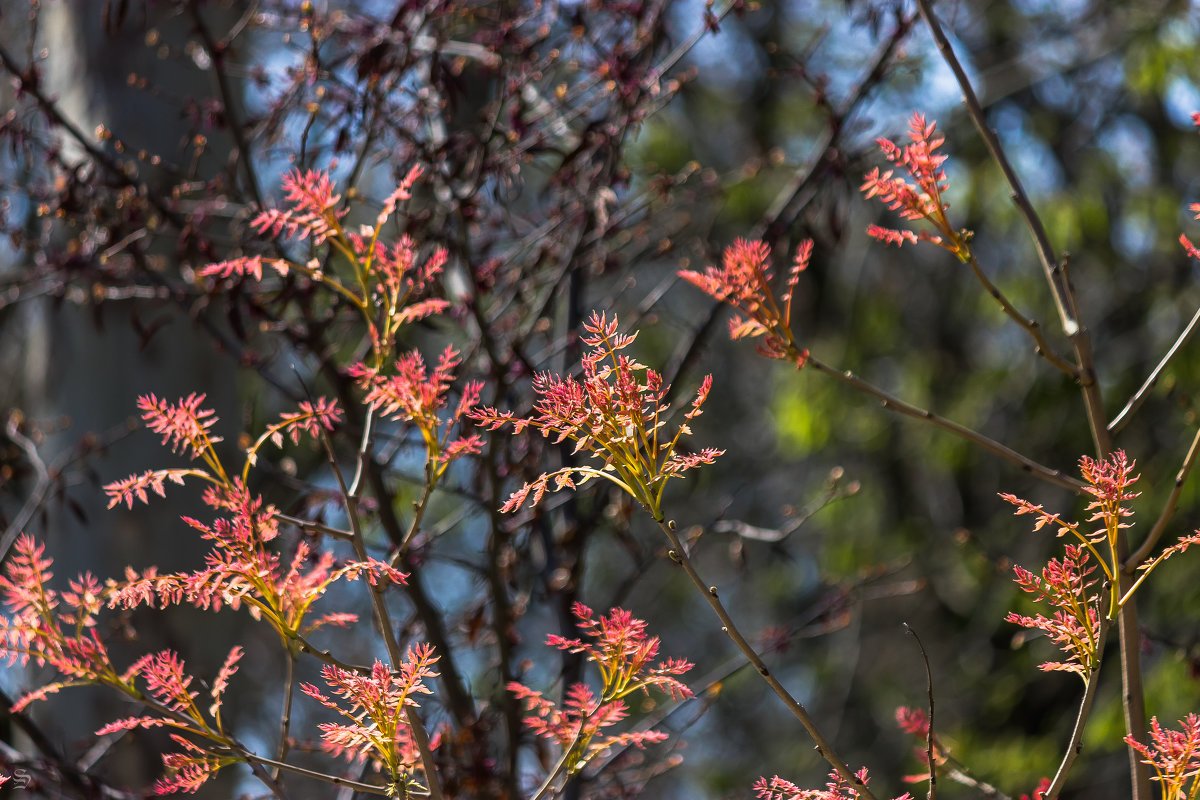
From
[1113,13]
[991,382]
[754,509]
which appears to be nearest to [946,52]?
[991,382]

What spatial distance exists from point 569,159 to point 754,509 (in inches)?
181

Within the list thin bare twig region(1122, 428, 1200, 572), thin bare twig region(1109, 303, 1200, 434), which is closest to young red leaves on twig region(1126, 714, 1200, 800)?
thin bare twig region(1122, 428, 1200, 572)

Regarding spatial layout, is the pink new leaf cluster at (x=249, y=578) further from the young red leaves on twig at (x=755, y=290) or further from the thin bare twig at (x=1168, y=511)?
the thin bare twig at (x=1168, y=511)

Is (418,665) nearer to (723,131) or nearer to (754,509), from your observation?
(754,509)

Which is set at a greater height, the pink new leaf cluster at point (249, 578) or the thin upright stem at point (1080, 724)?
the pink new leaf cluster at point (249, 578)

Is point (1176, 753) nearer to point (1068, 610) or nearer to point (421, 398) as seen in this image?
point (1068, 610)

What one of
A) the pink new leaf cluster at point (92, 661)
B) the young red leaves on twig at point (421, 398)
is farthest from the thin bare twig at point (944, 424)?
the pink new leaf cluster at point (92, 661)

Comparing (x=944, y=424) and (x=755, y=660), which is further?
(x=944, y=424)

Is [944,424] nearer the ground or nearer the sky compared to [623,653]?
nearer the sky

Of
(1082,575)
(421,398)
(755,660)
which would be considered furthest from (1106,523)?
(421,398)

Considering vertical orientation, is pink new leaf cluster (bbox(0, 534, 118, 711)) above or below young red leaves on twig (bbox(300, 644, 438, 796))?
above

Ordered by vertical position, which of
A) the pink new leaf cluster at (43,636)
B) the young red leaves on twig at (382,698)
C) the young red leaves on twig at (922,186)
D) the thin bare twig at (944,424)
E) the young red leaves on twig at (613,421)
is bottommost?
the young red leaves on twig at (382,698)

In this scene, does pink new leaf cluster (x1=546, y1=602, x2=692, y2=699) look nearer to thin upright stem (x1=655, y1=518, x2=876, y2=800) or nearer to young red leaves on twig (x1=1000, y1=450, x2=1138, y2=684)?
thin upright stem (x1=655, y1=518, x2=876, y2=800)

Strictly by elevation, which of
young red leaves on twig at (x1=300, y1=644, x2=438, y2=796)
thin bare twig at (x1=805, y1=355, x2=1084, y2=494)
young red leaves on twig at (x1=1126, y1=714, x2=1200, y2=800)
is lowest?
young red leaves on twig at (x1=1126, y1=714, x2=1200, y2=800)
